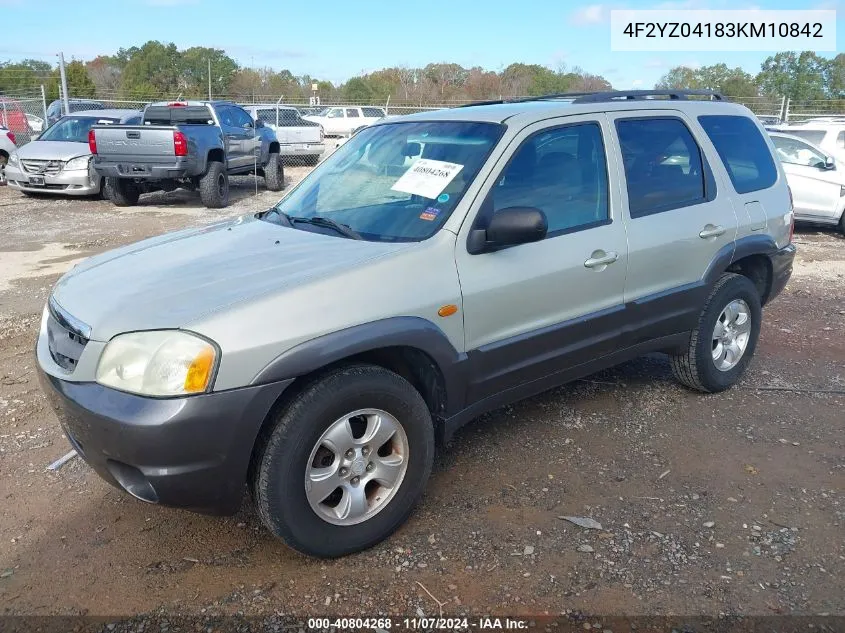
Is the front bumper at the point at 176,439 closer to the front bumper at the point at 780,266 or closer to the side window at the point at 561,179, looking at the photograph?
the side window at the point at 561,179

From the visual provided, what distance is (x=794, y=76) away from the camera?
113 feet

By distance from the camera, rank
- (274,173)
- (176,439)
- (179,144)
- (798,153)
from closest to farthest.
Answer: (176,439) < (798,153) < (179,144) < (274,173)

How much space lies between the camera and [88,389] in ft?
8.49

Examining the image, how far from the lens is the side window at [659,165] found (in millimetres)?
3857

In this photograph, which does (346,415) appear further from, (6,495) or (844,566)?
(844,566)

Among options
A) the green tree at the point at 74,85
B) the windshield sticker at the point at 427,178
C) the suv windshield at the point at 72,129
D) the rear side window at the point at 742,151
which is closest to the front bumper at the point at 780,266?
the rear side window at the point at 742,151

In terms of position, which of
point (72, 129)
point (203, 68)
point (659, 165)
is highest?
point (203, 68)

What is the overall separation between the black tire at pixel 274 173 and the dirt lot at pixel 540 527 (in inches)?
417

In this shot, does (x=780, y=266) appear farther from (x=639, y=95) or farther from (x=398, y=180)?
(x=398, y=180)

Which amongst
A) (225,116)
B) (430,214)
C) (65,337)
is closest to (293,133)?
(225,116)

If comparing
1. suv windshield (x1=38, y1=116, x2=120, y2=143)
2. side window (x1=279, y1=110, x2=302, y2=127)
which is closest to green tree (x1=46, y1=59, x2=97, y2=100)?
side window (x1=279, y1=110, x2=302, y2=127)

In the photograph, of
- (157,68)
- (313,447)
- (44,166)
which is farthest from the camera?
(157,68)

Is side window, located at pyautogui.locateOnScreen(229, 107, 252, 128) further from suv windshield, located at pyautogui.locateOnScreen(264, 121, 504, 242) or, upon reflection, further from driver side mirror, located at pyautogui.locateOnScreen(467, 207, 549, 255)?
driver side mirror, located at pyautogui.locateOnScreen(467, 207, 549, 255)

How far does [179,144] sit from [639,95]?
348 inches
